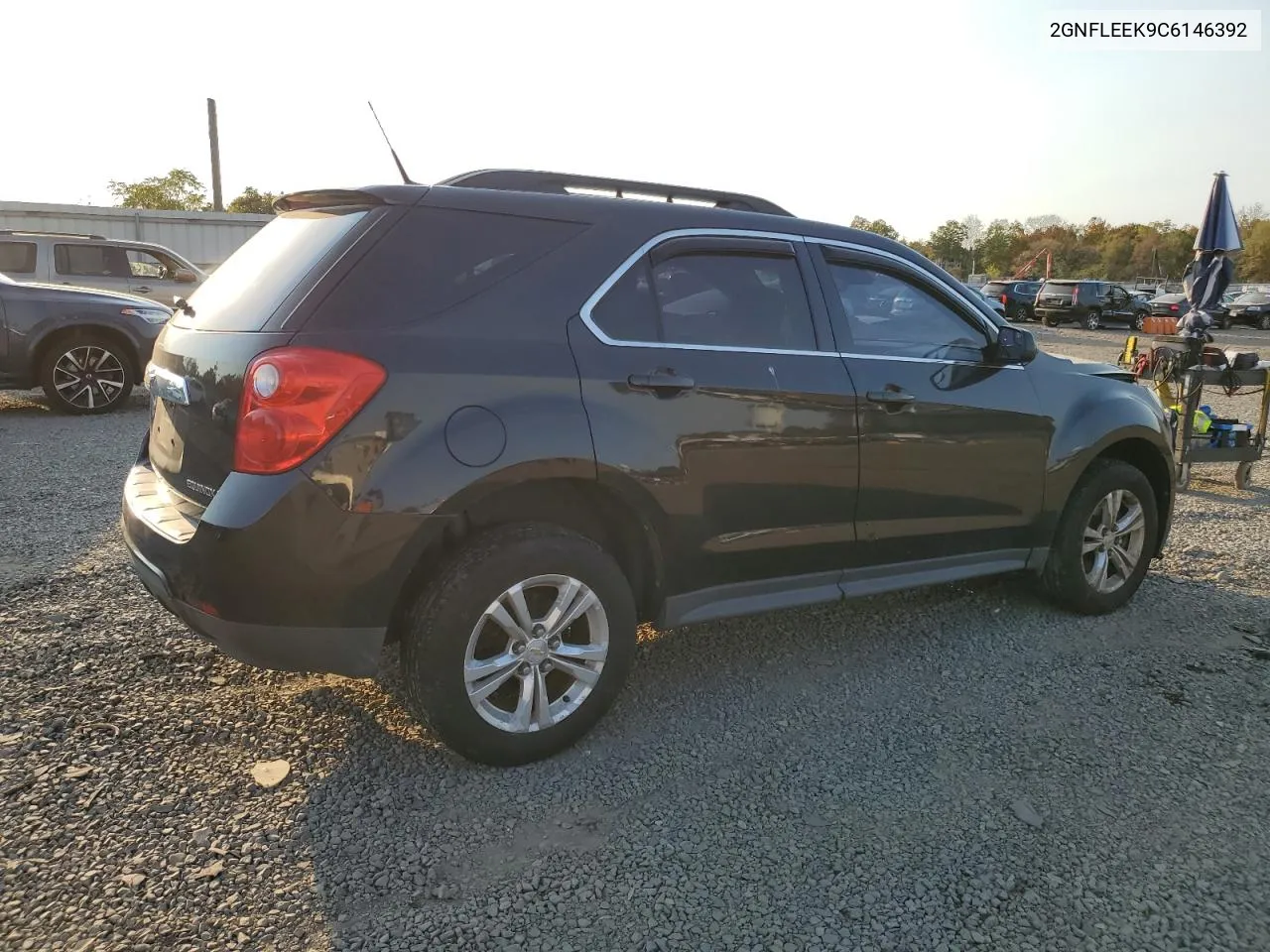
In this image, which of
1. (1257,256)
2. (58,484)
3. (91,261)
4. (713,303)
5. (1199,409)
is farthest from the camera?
(1257,256)

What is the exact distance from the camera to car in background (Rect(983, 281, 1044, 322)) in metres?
33.4

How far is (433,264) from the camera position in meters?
2.85

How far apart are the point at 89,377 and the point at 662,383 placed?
26.9 feet

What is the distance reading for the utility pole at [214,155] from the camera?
100ft

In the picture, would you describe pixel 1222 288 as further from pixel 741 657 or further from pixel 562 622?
pixel 562 622

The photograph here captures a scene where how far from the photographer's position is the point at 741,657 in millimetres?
3990

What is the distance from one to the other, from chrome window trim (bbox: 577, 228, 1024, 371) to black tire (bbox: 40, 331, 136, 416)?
7.86m

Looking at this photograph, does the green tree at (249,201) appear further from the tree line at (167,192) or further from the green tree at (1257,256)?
the green tree at (1257,256)

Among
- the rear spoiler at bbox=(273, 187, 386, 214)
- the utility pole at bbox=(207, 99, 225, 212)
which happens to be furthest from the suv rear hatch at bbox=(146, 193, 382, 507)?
the utility pole at bbox=(207, 99, 225, 212)

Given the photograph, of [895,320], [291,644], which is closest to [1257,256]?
[895,320]

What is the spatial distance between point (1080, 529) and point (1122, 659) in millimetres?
635

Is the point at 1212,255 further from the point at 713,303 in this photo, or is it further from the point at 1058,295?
the point at 1058,295

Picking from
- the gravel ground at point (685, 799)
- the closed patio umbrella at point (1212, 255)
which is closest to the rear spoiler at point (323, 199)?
the gravel ground at point (685, 799)

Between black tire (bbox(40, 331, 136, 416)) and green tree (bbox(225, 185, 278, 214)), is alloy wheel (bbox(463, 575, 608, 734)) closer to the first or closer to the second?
black tire (bbox(40, 331, 136, 416))
